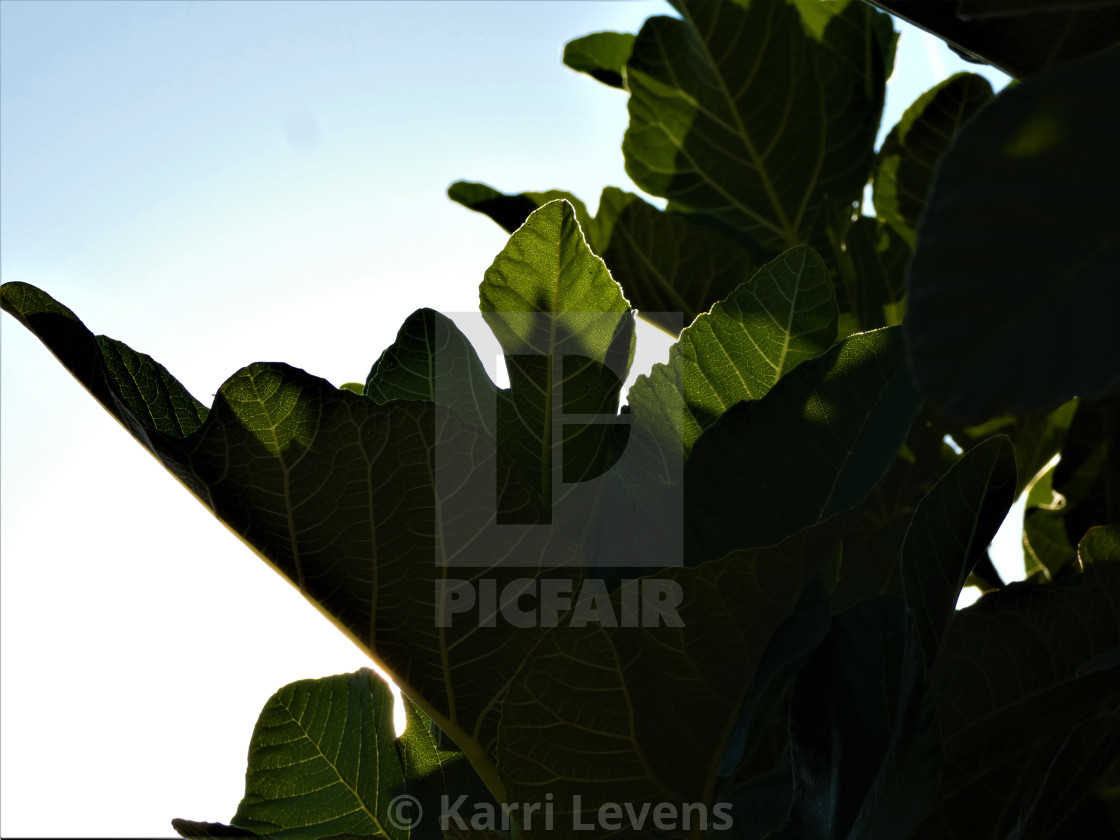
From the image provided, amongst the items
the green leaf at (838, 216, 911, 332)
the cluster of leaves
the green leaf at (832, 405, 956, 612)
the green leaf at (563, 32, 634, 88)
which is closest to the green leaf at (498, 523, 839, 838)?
the cluster of leaves

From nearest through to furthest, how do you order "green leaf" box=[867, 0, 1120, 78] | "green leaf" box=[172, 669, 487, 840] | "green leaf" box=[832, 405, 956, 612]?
"green leaf" box=[867, 0, 1120, 78] → "green leaf" box=[172, 669, 487, 840] → "green leaf" box=[832, 405, 956, 612]

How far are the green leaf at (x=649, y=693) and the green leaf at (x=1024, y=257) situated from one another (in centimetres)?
20

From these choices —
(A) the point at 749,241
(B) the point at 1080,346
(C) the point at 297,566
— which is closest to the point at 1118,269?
(B) the point at 1080,346

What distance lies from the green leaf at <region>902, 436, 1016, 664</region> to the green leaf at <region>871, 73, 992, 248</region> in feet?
1.45

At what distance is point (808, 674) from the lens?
0.52 meters

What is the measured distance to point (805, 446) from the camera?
487 mm

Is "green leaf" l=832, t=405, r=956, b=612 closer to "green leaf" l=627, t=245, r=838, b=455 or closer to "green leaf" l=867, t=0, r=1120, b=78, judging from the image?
"green leaf" l=627, t=245, r=838, b=455

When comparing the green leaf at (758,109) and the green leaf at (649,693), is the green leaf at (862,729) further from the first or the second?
the green leaf at (758,109)

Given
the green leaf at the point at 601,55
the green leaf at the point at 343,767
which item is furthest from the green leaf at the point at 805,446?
the green leaf at the point at 601,55

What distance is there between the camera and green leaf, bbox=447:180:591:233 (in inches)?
36.2

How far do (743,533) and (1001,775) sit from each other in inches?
9.9

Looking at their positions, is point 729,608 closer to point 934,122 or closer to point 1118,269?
point 1118,269

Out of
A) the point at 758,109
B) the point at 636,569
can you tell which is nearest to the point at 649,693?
the point at 636,569

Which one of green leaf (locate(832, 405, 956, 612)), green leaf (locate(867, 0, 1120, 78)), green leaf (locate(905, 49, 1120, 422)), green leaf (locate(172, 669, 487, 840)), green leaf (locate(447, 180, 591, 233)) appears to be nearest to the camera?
green leaf (locate(905, 49, 1120, 422))
